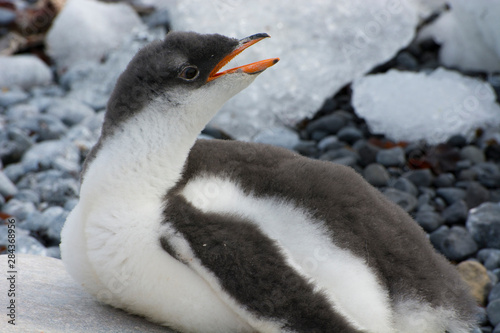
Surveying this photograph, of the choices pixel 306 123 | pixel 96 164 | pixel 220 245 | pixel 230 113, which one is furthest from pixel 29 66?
pixel 220 245

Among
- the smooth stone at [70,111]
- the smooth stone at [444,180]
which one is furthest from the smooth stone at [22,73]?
the smooth stone at [444,180]

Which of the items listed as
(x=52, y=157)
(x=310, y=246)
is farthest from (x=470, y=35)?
(x=310, y=246)

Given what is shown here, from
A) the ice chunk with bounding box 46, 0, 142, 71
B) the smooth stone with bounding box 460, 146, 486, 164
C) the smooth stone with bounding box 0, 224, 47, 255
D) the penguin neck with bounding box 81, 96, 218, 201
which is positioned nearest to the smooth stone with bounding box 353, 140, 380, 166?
the smooth stone with bounding box 460, 146, 486, 164

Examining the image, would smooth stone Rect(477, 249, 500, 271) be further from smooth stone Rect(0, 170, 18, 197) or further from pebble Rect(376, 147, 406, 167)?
smooth stone Rect(0, 170, 18, 197)

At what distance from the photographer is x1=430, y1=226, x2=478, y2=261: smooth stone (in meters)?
4.28

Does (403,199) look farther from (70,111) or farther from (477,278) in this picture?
(70,111)

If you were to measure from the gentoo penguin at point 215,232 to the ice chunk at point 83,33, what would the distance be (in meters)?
5.00

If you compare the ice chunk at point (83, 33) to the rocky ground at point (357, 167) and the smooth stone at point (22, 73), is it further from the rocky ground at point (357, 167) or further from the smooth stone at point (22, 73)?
the rocky ground at point (357, 167)

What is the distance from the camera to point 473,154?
5.36 metres

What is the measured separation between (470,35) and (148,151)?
4.61 metres

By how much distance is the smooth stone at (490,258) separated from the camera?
4.19 metres

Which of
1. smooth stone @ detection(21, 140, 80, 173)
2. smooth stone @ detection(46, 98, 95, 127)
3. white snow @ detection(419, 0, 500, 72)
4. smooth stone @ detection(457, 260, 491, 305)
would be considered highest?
white snow @ detection(419, 0, 500, 72)

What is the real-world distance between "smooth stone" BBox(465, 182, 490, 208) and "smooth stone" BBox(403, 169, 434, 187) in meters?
0.30

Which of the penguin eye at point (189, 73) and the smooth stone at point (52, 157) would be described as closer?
the penguin eye at point (189, 73)
